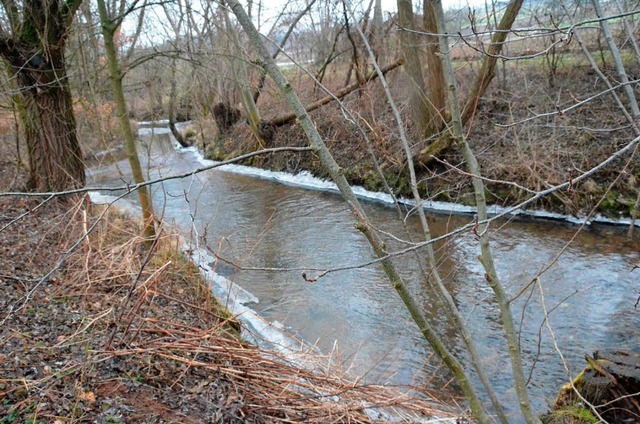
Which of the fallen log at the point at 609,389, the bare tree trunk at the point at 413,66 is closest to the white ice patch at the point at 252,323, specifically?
the fallen log at the point at 609,389

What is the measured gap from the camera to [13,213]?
835 cm

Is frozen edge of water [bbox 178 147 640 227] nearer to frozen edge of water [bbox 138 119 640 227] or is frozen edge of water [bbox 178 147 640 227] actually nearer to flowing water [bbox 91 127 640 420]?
frozen edge of water [bbox 138 119 640 227]

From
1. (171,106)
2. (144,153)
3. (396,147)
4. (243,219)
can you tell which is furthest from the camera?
(171,106)

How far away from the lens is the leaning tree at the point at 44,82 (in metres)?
8.48

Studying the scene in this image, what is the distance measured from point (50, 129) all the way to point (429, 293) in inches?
273

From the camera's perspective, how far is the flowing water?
5938 mm

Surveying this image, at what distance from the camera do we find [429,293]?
25.1 ft

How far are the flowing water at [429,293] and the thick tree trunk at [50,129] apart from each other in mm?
2598

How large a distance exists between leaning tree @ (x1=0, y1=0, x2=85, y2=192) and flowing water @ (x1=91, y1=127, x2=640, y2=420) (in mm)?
2614

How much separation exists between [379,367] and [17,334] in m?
3.66

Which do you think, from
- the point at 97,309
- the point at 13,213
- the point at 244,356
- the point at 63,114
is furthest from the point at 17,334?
the point at 63,114

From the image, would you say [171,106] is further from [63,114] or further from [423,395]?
[423,395]

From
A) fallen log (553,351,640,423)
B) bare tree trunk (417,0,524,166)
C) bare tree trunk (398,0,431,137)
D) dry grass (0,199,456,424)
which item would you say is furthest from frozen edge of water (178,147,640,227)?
dry grass (0,199,456,424)

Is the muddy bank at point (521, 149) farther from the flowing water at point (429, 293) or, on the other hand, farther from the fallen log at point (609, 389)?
the fallen log at point (609, 389)
